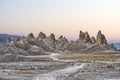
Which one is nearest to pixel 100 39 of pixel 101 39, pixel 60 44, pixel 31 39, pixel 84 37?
pixel 101 39

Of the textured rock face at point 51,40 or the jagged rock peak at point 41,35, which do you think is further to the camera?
the jagged rock peak at point 41,35

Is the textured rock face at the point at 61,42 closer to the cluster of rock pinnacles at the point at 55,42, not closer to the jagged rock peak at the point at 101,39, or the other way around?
the cluster of rock pinnacles at the point at 55,42

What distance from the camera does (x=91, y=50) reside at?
152 metres

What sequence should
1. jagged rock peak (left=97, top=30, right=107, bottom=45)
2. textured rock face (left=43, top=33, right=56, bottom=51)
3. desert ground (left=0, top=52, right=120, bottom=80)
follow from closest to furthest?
desert ground (left=0, top=52, right=120, bottom=80), jagged rock peak (left=97, top=30, right=107, bottom=45), textured rock face (left=43, top=33, right=56, bottom=51)

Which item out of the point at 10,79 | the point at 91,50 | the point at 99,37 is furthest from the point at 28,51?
the point at 10,79

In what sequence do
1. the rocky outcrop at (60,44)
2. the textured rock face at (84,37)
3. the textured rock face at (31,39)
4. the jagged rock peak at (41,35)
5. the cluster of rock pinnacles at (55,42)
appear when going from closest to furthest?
the rocky outcrop at (60,44) < the cluster of rock pinnacles at (55,42) < the textured rock face at (31,39) < the textured rock face at (84,37) < the jagged rock peak at (41,35)

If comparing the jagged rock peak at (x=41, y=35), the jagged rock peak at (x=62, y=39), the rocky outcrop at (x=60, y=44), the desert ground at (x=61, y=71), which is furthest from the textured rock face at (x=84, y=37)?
the desert ground at (x=61, y=71)

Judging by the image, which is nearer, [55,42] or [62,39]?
[55,42]

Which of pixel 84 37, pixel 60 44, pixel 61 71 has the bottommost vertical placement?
pixel 61 71

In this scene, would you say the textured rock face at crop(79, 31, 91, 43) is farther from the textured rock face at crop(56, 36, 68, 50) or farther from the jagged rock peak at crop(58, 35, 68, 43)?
the jagged rock peak at crop(58, 35, 68, 43)

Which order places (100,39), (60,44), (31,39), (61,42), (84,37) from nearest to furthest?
(100,39) → (31,39) → (84,37) → (60,44) → (61,42)

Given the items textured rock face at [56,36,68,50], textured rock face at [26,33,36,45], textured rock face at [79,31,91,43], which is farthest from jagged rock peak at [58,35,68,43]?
textured rock face at [26,33,36,45]

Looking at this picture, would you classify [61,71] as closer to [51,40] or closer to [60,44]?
[60,44]

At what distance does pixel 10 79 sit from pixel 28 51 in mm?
91512
